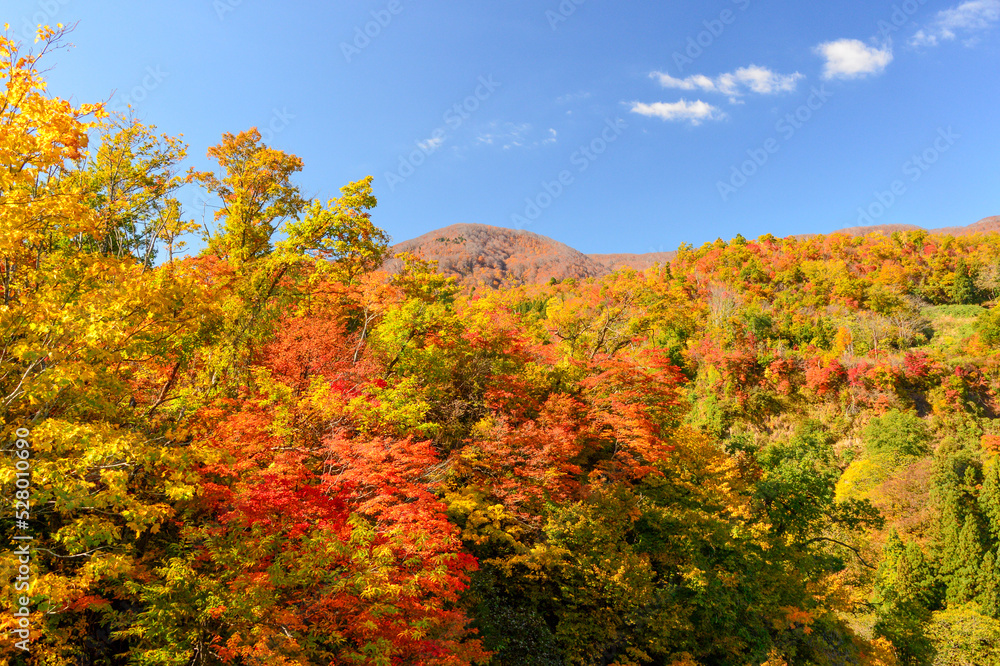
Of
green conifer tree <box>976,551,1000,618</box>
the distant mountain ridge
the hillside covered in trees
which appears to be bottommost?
green conifer tree <box>976,551,1000,618</box>

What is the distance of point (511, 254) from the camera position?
115688mm

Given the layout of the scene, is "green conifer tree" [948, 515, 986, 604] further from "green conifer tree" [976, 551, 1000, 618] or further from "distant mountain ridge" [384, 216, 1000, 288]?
"distant mountain ridge" [384, 216, 1000, 288]

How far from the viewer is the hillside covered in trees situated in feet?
19.1

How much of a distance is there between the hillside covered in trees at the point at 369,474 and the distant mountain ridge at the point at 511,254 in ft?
229

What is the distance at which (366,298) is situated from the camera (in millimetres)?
16641

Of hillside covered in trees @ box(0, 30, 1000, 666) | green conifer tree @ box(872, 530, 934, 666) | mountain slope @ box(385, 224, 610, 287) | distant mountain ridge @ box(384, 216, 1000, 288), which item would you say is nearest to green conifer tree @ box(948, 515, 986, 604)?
hillside covered in trees @ box(0, 30, 1000, 666)

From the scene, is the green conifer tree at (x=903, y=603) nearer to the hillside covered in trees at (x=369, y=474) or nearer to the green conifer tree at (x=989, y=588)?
the hillside covered in trees at (x=369, y=474)

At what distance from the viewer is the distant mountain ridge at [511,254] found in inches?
3846

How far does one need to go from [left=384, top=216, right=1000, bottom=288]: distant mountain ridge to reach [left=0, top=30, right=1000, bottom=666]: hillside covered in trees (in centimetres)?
6979

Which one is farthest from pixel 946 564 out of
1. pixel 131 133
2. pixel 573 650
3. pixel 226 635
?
pixel 131 133

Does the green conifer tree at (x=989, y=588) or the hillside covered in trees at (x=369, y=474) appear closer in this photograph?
the hillside covered in trees at (x=369, y=474)

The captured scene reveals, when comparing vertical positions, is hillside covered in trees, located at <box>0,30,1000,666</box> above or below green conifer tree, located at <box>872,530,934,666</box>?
above

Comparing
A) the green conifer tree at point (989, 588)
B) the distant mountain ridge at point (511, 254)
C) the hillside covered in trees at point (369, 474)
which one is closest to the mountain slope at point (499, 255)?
the distant mountain ridge at point (511, 254)

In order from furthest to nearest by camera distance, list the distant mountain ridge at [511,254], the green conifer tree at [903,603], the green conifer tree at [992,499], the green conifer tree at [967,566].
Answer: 1. the distant mountain ridge at [511,254]
2. the green conifer tree at [992,499]
3. the green conifer tree at [967,566]
4. the green conifer tree at [903,603]
